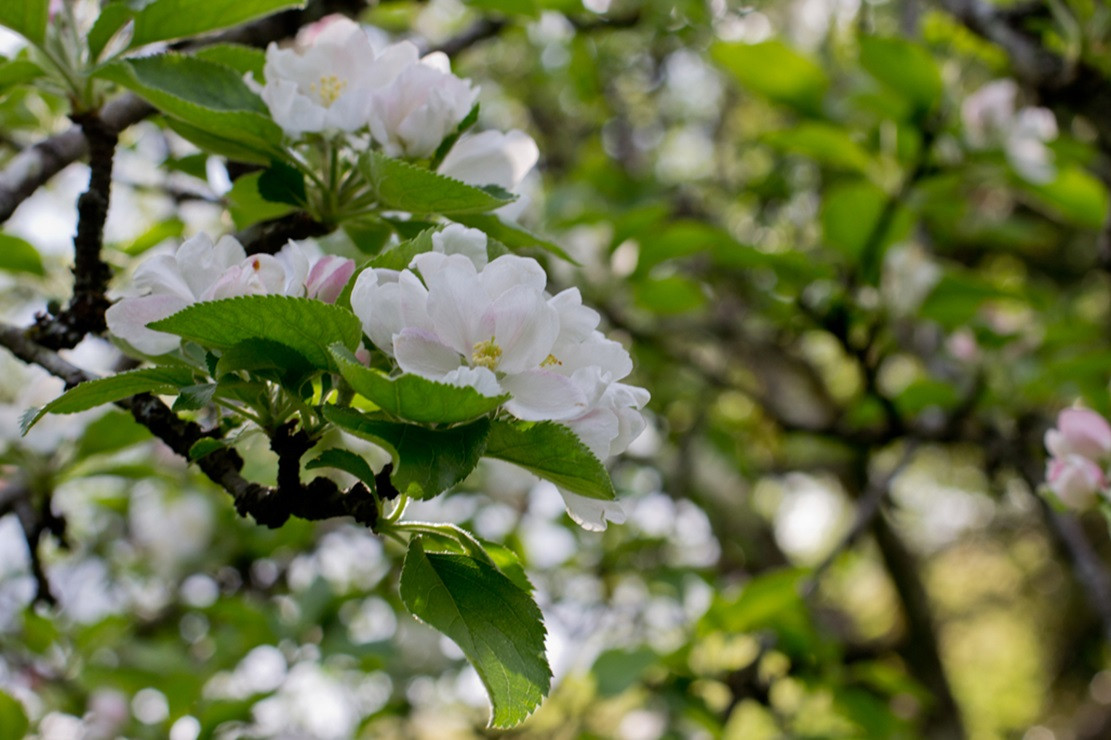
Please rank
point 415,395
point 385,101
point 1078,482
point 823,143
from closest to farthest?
point 415,395 < point 385,101 < point 1078,482 < point 823,143

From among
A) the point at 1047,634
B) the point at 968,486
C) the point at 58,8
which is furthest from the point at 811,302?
the point at 1047,634

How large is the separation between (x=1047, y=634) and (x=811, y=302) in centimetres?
579

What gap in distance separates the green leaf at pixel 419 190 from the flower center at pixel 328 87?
0.10 metres

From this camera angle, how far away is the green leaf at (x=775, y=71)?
1879 millimetres

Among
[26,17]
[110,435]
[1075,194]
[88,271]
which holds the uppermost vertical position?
[26,17]

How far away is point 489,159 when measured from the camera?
2.99ft

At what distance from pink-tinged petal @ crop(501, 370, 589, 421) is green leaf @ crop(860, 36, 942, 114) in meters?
1.30

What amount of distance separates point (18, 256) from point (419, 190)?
66 cm

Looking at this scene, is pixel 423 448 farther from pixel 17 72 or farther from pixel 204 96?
pixel 17 72

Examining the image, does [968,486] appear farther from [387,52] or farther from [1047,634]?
[387,52]

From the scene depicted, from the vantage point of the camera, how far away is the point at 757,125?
4.47m

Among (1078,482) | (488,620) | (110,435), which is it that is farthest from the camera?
(110,435)

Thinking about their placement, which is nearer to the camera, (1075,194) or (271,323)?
(271,323)

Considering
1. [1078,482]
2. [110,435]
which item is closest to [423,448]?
[1078,482]
